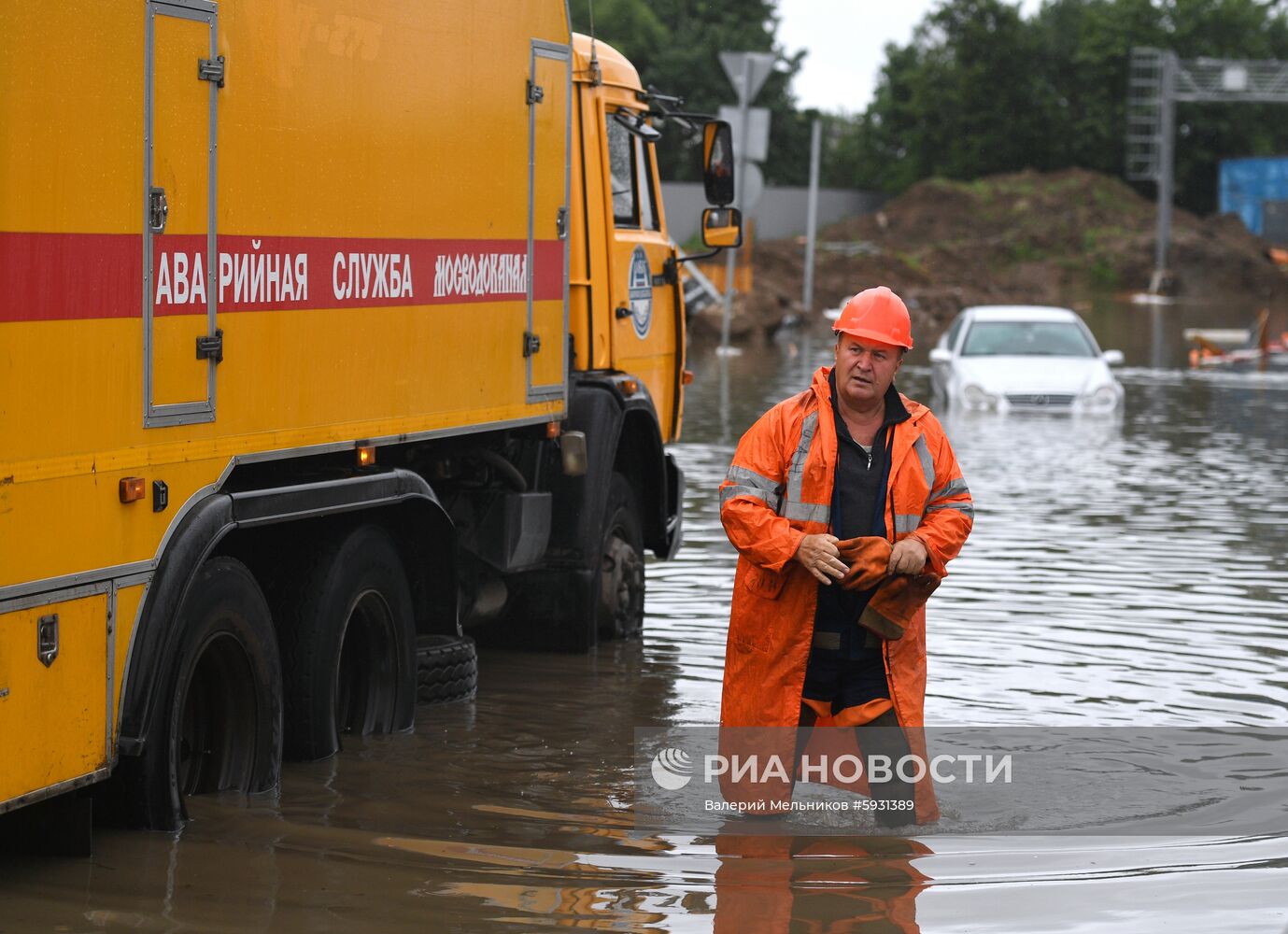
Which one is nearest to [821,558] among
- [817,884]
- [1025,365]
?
[817,884]

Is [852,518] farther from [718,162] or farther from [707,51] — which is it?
[707,51]

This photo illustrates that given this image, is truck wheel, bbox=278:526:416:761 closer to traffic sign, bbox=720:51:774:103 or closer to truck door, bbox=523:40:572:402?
truck door, bbox=523:40:572:402

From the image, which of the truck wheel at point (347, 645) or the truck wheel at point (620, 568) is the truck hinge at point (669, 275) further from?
the truck wheel at point (347, 645)

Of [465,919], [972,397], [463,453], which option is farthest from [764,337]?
[465,919]

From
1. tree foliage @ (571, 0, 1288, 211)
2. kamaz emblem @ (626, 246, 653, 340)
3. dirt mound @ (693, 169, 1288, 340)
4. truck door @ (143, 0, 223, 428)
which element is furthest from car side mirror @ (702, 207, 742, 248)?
tree foliage @ (571, 0, 1288, 211)

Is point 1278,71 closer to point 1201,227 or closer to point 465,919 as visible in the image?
point 1201,227

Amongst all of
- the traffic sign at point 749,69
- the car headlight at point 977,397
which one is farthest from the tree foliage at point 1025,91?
the car headlight at point 977,397

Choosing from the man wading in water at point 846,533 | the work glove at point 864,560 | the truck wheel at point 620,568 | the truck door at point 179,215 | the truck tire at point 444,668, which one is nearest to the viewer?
the truck door at point 179,215

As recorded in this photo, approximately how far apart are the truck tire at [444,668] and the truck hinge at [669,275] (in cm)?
287

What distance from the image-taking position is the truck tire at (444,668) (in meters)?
8.24

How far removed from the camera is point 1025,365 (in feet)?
73.5

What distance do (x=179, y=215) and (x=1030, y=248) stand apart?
221 feet

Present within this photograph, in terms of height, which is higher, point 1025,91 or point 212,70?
point 1025,91

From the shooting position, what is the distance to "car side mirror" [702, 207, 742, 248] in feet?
35.2
